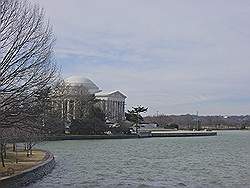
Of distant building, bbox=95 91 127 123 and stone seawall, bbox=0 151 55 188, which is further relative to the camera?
distant building, bbox=95 91 127 123

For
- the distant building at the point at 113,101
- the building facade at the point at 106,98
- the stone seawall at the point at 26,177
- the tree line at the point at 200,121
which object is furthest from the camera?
the tree line at the point at 200,121

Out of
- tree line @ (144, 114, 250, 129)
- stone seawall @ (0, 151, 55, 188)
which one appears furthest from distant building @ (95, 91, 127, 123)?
stone seawall @ (0, 151, 55, 188)

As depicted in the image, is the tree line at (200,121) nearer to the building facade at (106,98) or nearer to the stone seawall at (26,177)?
the building facade at (106,98)

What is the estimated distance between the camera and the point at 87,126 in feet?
277

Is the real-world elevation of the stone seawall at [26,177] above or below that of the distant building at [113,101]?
below

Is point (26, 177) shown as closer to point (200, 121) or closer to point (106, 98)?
point (106, 98)

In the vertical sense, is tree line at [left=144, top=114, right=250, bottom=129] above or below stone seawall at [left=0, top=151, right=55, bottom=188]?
above

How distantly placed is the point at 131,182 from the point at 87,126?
58.7m

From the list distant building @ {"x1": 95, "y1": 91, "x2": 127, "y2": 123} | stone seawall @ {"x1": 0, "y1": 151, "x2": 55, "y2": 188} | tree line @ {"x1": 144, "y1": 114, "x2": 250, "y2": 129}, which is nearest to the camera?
stone seawall @ {"x1": 0, "y1": 151, "x2": 55, "y2": 188}

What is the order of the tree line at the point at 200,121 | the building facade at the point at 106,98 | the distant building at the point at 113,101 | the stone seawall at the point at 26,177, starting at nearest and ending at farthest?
the stone seawall at the point at 26,177 < the building facade at the point at 106,98 < the distant building at the point at 113,101 < the tree line at the point at 200,121

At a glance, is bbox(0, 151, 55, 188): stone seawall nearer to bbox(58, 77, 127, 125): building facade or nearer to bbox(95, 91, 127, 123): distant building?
bbox(58, 77, 127, 125): building facade

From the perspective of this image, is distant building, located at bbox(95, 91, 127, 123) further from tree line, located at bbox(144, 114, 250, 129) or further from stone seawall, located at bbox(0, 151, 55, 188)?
stone seawall, located at bbox(0, 151, 55, 188)

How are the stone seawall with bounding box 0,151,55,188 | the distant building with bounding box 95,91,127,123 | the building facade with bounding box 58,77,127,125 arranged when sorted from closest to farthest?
the stone seawall with bounding box 0,151,55,188, the building facade with bounding box 58,77,127,125, the distant building with bounding box 95,91,127,123

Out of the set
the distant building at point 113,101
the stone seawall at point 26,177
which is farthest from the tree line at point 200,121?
the stone seawall at point 26,177
